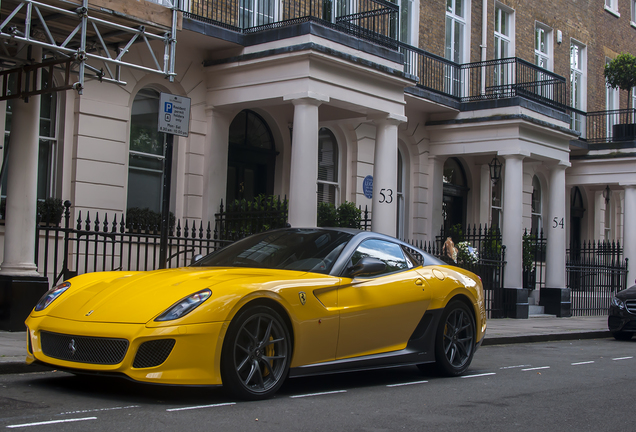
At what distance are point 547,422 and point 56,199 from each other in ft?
30.9

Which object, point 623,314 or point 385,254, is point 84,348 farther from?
point 623,314

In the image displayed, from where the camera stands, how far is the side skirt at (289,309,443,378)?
20.4ft

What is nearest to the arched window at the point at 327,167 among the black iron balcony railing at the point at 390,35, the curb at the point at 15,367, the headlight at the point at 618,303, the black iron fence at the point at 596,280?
the black iron balcony railing at the point at 390,35

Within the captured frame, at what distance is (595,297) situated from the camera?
23.1 m

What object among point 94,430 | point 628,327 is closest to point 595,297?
point 628,327

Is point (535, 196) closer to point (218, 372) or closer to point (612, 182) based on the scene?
point (612, 182)

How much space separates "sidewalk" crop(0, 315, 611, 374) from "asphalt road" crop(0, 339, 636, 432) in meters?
0.53

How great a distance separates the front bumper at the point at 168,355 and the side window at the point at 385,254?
74.6 inches

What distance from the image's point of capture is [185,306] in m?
5.46

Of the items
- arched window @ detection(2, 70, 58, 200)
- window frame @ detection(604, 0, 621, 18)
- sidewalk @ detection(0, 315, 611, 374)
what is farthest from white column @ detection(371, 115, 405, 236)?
window frame @ detection(604, 0, 621, 18)

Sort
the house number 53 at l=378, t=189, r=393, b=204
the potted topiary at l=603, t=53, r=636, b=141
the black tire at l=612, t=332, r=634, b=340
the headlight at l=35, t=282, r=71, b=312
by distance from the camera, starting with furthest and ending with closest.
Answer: the potted topiary at l=603, t=53, r=636, b=141 < the black tire at l=612, t=332, r=634, b=340 < the house number 53 at l=378, t=189, r=393, b=204 < the headlight at l=35, t=282, r=71, b=312

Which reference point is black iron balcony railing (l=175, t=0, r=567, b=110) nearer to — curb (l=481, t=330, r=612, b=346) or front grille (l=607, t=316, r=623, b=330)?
curb (l=481, t=330, r=612, b=346)

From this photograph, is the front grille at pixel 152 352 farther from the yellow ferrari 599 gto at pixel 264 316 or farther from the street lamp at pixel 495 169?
the street lamp at pixel 495 169

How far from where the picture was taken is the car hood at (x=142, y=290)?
5.55m
